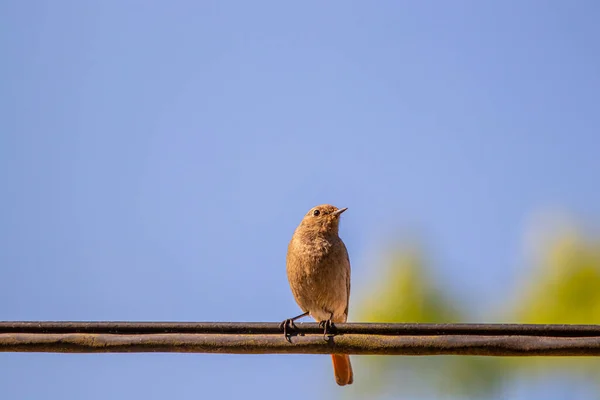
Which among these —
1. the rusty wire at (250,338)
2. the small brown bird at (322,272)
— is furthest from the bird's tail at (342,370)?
the rusty wire at (250,338)

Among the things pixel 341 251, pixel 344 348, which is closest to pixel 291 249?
pixel 341 251

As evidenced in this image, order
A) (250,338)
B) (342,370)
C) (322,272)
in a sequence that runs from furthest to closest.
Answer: (322,272) < (342,370) < (250,338)

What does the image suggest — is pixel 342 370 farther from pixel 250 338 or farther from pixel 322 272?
pixel 250 338

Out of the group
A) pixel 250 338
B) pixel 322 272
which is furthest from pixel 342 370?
pixel 250 338

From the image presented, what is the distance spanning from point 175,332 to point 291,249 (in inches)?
174

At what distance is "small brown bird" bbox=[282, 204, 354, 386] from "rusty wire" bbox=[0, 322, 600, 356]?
375cm

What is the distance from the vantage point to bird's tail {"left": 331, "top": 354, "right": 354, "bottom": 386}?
8453 millimetres

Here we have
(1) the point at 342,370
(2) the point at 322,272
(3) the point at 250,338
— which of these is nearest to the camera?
(3) the point at 250,338

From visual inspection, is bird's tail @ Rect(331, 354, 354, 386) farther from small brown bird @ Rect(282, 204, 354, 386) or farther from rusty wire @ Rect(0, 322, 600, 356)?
rusty wire @ Rect(0, 322, 600, 356)

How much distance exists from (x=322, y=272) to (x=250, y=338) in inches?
160

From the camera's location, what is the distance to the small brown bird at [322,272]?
8.77m

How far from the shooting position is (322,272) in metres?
8.77

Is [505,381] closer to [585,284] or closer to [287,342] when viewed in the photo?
[585,284]

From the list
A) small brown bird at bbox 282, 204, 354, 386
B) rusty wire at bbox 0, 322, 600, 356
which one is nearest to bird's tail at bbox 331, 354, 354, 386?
small brown bird at bbox 282, 204, 354, 386
